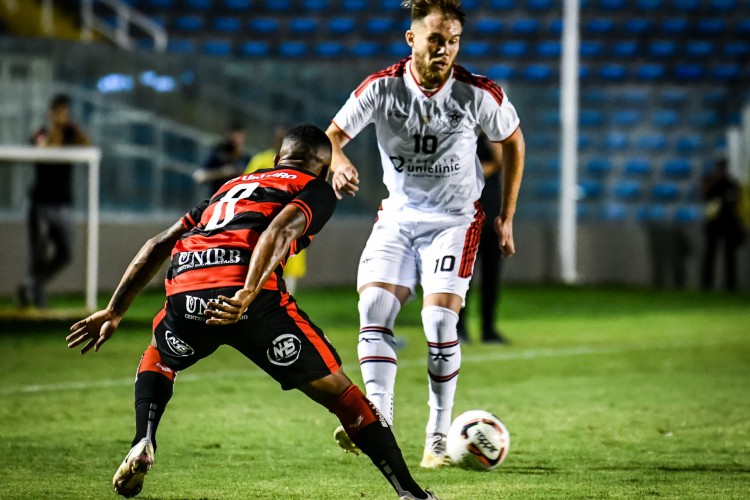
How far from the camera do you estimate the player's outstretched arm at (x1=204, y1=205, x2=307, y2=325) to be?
4516mm

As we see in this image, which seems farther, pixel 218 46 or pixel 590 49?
pixel 590 49

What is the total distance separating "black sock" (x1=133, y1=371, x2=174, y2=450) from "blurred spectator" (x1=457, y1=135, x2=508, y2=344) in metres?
5.84

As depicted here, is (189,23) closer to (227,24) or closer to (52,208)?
(227,24)

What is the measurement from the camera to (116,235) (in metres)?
17.6

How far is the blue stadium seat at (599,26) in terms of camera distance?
78.6 feet

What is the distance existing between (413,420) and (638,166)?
52.4ft

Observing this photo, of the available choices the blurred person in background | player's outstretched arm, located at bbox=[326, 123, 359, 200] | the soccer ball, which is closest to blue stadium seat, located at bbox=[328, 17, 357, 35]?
the blurred person in background

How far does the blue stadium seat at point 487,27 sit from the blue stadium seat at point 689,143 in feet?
13.1

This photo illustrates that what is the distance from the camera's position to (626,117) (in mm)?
22453

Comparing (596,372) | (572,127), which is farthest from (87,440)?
(572,127)

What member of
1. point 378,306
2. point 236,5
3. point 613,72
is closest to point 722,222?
point 613,72

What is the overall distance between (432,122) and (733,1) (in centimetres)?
2045

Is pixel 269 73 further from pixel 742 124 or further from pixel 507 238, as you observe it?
pixel 507 238

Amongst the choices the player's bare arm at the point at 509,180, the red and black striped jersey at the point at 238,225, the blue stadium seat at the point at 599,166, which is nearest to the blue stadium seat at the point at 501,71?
the blue stadium seat at the point at 599,166
